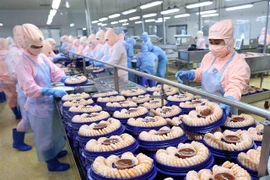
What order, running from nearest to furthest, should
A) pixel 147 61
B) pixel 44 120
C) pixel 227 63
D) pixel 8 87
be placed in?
1. pixel 227 63
2. pixel 44 120
3. pixel 8 87
4. pixel 147 61

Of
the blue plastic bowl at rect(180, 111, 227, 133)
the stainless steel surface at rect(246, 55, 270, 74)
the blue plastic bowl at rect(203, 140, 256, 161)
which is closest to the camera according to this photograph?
the blue plastic bowl at rect(203, 140, 256, 161)

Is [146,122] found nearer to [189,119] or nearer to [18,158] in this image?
[189,119]

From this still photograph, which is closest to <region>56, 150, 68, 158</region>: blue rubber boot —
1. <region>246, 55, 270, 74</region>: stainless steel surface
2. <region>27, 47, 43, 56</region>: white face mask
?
<region>27, 47, 43, 56</region>: white face mask

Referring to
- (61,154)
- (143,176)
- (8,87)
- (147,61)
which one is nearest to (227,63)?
(143,176)

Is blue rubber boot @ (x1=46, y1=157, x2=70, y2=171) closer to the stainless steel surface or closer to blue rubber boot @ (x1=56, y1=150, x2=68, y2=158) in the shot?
blue rubber boot @ (x1=56, y1=150, x2=68, y2=158)

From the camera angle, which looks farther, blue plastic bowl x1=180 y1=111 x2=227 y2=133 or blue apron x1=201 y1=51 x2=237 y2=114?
blue apron x1=201 y1=51 x2=237 y2=114

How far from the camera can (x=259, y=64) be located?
5078 millimetres

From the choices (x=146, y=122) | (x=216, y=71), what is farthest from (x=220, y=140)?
(x=216, y=71)

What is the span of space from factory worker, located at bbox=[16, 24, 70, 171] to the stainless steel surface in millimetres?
4134

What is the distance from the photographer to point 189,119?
1.20 m

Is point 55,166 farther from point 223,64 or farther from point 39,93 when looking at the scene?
→ point 223,64

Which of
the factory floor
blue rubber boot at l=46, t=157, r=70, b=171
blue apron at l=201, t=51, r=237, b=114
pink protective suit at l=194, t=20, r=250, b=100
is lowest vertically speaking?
the factory floor

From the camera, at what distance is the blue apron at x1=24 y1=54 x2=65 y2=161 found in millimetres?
2383

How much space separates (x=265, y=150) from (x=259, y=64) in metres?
4.96
